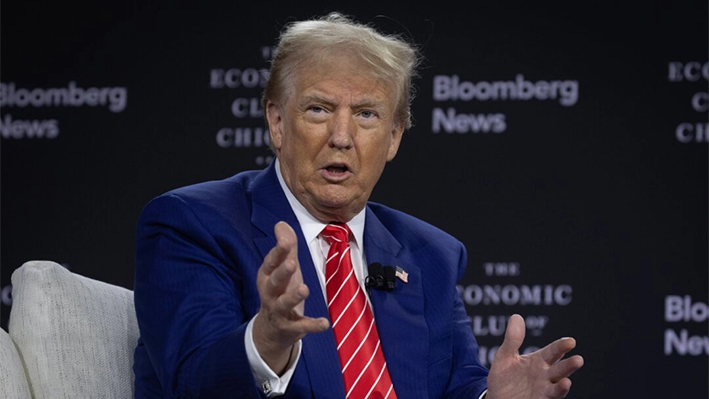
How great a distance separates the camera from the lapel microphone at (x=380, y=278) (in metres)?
2.56

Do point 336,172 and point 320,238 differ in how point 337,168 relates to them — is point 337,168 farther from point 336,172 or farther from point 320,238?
point 320,238

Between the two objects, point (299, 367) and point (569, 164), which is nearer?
point (299, 367)

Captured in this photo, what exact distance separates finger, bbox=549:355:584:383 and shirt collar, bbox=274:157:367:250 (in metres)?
0.67

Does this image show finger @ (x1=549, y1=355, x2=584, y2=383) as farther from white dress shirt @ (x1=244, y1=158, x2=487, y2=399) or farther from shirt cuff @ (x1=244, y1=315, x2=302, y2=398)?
shirt cuff @ (x1=244, y1=315, x2=302, y2=398)

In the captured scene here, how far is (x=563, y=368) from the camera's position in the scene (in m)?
2.20

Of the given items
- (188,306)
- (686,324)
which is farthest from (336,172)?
(686,324)

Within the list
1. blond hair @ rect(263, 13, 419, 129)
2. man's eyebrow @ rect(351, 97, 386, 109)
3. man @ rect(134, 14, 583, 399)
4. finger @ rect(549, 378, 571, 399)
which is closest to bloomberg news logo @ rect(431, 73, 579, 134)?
man @ rect(134, 14, 583, 399)

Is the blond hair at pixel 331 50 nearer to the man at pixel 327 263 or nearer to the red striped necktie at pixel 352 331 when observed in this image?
the man at pixel 327 263

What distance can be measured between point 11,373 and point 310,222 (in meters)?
0.81

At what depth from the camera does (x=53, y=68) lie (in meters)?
4.63

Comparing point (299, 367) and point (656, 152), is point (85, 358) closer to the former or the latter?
point (299, 367)

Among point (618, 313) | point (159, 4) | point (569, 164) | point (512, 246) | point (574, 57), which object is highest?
point (159, 4)

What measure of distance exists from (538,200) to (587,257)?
12.7 inches

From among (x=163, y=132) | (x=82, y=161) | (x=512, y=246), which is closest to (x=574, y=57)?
(x=512, y=246)
